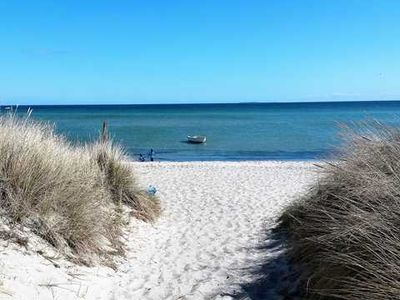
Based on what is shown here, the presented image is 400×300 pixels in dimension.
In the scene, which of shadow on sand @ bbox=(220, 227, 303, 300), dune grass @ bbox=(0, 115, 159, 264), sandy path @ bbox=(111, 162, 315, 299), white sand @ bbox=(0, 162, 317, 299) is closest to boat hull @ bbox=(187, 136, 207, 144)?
sandy path @ bbox=(111, 162, 315, 299)

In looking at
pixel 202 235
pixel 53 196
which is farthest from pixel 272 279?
pixel 202 235

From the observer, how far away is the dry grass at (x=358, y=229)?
352 centimetres

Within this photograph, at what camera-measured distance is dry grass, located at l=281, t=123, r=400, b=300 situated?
3.52 meters

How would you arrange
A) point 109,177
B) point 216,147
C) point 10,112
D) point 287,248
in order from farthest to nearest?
point 216,147 < point 109,177 < point 10,112 < point 287,248

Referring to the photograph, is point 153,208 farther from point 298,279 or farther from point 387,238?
point 387,238

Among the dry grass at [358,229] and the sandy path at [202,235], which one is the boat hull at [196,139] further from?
the dry grass at [358,229]

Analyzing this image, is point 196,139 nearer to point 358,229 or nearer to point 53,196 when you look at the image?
point 53,196

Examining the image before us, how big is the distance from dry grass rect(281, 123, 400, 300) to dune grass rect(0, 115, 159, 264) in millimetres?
2473

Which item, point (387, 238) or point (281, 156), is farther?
point (281, 156)

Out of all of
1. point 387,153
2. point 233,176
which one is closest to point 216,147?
point 233,176

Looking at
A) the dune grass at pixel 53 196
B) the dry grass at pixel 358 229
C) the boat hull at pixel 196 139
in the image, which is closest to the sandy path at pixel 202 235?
the dune grass at pixel 53 196

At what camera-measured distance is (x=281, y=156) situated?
2872 cm

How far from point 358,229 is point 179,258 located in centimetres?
334

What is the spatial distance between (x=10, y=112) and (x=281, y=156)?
23.1 meters
